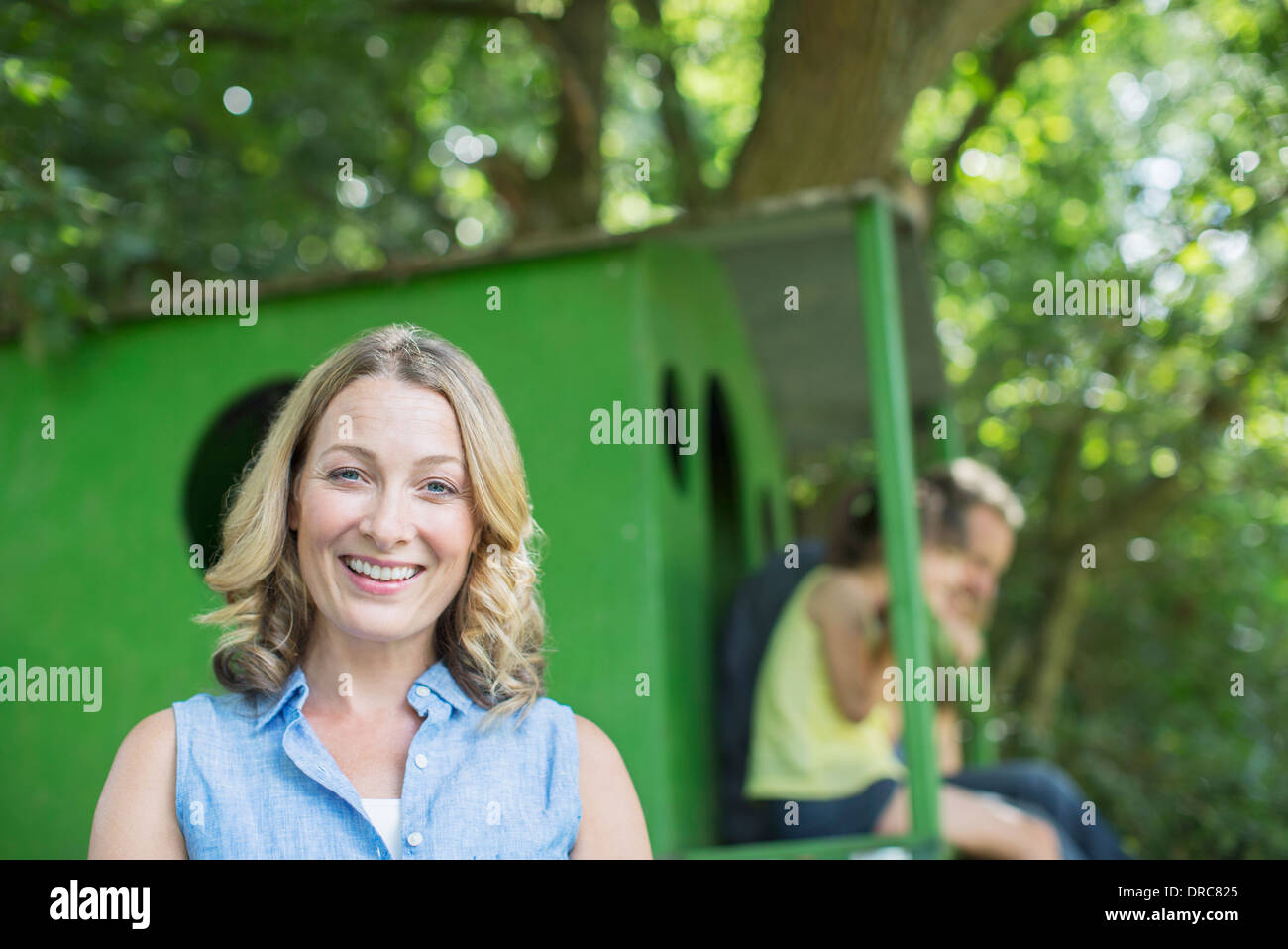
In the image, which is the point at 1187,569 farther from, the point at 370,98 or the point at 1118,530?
the point at 370,98

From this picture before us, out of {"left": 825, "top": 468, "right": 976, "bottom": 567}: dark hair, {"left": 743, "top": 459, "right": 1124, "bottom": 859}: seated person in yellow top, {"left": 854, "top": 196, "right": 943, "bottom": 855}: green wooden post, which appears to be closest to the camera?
{"left": 854, "top": 196, "right": 943, "bottom": 855}: green wooden post

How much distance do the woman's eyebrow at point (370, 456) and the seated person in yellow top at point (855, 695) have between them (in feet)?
6.78

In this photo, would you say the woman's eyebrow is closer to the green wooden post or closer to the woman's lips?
the woman's lips

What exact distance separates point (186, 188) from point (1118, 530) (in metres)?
5.18

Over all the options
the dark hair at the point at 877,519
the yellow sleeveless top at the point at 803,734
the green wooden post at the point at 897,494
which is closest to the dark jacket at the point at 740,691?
the yellow sleeveless top at the point at 803,734

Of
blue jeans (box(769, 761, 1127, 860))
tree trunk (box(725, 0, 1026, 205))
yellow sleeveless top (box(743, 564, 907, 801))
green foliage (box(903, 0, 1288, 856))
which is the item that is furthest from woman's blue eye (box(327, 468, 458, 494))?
green foliage (box(903, 0, 1288, 856))

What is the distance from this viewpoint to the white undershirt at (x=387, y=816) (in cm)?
143

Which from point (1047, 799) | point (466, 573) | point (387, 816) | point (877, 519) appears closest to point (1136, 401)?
point (1047, 799)

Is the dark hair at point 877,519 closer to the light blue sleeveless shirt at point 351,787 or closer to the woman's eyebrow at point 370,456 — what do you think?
the light blue sleeveless shirt at point 351,787

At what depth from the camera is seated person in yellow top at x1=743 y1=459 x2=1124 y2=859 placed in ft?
10.6

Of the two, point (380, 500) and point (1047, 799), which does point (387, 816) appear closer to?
point (380, 500)

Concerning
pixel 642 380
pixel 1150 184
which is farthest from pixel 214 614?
pixel 1150 184

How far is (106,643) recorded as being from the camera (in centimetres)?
239

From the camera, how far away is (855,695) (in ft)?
10.8
